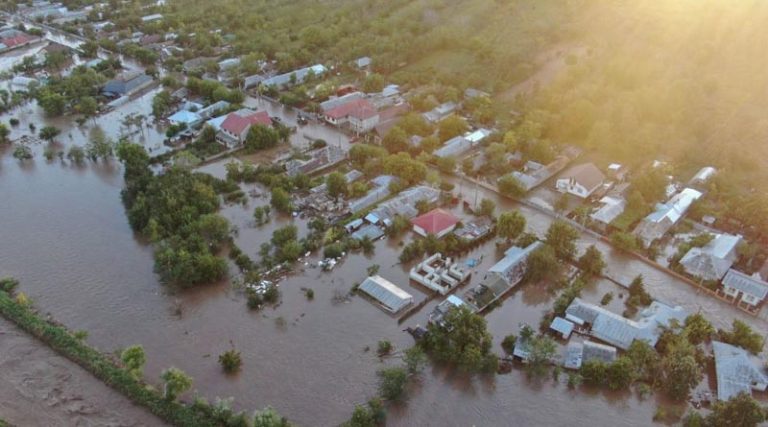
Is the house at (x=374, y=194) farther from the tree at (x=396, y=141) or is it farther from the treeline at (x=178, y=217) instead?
the treeline at (x=178, y=217)

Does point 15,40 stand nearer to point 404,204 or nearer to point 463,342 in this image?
point 404,204

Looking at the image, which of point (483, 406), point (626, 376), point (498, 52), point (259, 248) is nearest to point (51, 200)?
point (259, 248)

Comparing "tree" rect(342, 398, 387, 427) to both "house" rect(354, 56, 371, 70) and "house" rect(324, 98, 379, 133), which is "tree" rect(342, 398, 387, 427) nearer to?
"house" rect(324, 98, 379, 133)

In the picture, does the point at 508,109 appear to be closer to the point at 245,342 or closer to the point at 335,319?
the point at 335,319

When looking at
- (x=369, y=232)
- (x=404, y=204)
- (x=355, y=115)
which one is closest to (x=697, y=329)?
(x=404, y=204)

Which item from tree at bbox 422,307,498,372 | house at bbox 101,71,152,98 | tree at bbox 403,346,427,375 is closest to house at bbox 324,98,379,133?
house at bbox 101,71,152,98

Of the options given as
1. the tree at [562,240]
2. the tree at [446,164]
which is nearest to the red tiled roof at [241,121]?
the tree at [446,164]
